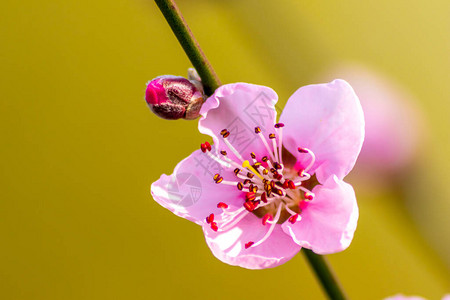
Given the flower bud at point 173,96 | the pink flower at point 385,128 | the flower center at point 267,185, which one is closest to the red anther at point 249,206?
the flower center at point 267,185

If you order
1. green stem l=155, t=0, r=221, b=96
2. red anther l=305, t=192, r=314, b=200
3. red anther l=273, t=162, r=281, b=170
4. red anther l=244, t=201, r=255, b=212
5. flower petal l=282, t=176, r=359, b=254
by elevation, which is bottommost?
flower petal l=282, t=176, r=359, b=254

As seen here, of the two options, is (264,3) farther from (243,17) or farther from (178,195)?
(178,195)

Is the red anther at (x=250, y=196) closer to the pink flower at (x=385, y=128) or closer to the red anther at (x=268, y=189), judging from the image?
the red anther at (x=268, y=189)

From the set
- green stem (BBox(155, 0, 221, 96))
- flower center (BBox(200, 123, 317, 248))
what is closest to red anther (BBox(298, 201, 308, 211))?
flower center (BBox(200, 123, 317, 248))

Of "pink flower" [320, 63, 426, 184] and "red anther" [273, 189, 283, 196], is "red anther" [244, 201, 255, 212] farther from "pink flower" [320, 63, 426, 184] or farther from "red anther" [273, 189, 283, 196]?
"pink flower" [320, 63, 426, 184]

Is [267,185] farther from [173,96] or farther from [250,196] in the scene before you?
[173,96]

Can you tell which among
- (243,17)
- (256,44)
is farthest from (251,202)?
(243,17)
